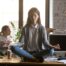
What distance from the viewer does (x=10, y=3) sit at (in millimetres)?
4199

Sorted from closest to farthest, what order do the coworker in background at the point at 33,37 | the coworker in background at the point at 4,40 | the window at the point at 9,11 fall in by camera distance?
1. the coworker in background at the point at 33,37
2. the coworker in background at the point at 4,40
3. the window at the point at 9,11

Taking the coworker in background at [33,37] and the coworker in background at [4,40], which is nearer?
the coworker in background at [33,37]

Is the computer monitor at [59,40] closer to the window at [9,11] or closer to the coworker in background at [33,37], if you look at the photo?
the coworker in background at [33,37]

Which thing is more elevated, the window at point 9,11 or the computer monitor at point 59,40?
the window at point 9,11

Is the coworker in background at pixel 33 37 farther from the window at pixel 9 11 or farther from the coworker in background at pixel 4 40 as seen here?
the window at pixel 9 11

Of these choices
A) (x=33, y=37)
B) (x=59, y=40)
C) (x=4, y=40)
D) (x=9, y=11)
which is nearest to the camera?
(x=33, y=37)

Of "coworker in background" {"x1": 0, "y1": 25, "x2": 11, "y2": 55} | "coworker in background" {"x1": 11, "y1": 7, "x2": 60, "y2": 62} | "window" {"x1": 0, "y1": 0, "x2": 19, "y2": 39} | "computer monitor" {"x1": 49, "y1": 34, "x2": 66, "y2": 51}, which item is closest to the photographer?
"coworker in background" {"x1": 11, "y1": 7, "x2": 60, "y2": 62}

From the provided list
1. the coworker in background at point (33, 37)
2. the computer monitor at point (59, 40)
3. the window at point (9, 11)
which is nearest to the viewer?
the coworker in background at point (33, 37)

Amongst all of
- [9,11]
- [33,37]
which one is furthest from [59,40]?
[9,11]

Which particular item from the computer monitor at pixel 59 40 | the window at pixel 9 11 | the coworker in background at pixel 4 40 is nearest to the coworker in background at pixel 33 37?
the coworker in background at pixel 4 40

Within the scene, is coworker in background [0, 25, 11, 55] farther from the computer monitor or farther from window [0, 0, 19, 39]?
window [0, 0, 19, 39]

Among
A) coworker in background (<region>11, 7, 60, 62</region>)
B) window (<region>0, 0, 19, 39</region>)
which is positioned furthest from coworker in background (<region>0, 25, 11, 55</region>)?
window (<region>0, 0, 19, 39</region>)

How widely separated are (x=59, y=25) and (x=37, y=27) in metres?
1.70

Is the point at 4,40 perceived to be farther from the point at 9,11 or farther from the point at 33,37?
the point at 9,11
